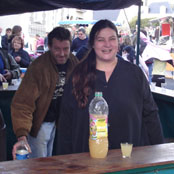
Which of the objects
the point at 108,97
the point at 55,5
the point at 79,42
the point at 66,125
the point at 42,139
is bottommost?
the point at 42,139

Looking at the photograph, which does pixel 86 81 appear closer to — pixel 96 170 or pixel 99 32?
pixel 99 32

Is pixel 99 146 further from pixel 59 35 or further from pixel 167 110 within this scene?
pixel 167 110

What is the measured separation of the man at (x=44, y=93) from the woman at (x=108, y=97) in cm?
52

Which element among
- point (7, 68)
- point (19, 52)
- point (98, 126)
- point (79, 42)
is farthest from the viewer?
point (79, 42)

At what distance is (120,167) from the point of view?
195 cm

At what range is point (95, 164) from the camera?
204 centimetres

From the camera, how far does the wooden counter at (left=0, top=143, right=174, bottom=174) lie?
6.32ft

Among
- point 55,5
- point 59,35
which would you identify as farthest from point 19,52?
point 59,35

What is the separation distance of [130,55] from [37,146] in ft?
21.3

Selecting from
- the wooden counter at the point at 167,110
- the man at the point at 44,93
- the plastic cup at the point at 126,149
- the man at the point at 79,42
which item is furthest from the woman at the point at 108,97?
the man at the point at 79,42

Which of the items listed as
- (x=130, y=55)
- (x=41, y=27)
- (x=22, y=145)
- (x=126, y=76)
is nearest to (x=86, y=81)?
(x=126, y=76)

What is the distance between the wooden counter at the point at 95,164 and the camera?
1925mm

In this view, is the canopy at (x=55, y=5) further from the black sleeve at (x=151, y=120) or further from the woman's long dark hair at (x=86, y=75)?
the black sleeve at (x=151, y=120)

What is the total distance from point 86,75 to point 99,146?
616mm
